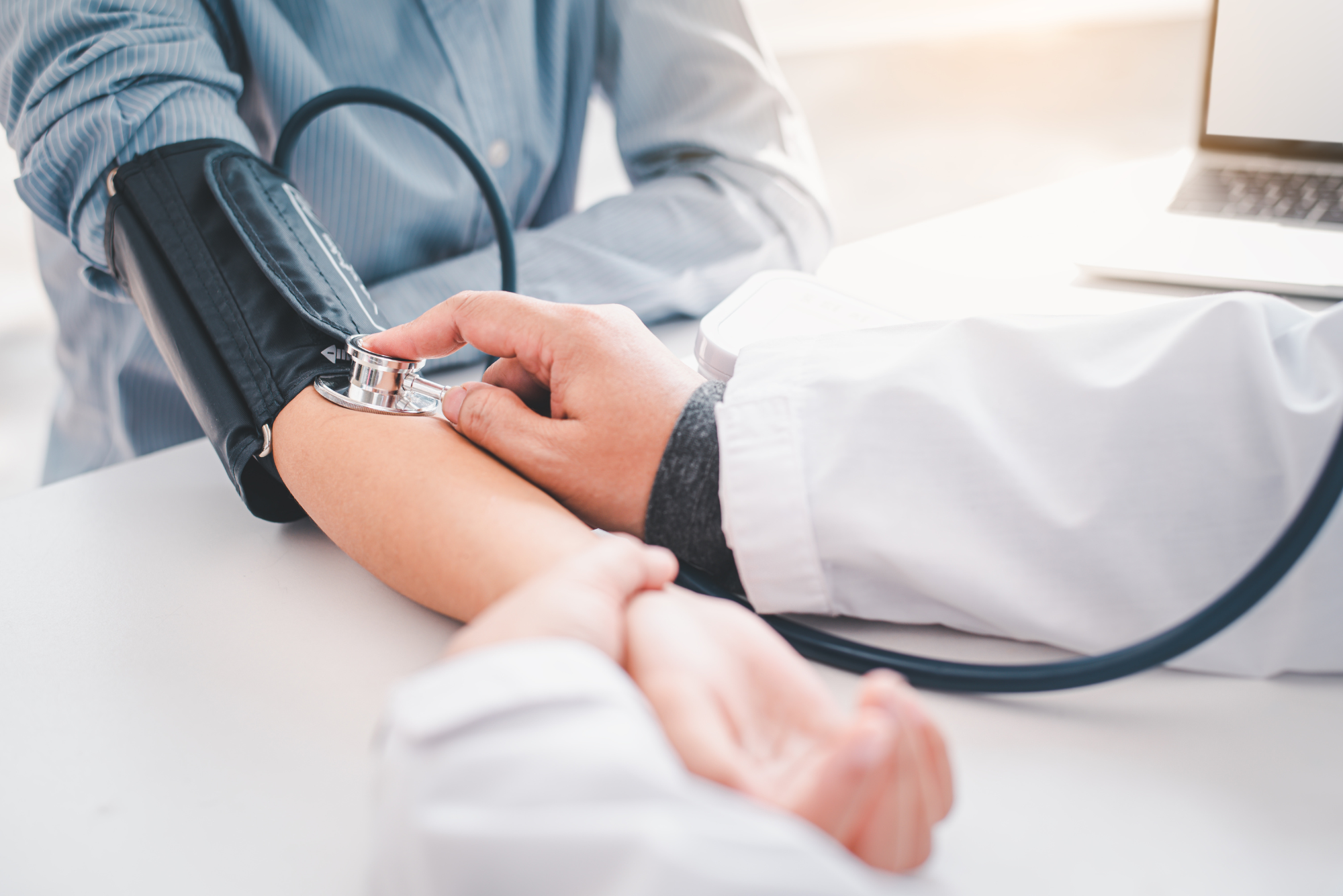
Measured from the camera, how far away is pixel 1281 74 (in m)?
0.85

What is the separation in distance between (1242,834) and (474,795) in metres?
0.28

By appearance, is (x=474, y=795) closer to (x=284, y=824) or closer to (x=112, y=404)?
(x=284, y=824)

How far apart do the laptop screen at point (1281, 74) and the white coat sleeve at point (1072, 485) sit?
0.63 meters

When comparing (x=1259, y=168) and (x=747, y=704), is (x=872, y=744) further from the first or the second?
(x=1259, y=168)

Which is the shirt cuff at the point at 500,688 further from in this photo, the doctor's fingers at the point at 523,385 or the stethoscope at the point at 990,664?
the doctor's fingers at the point at 523,385

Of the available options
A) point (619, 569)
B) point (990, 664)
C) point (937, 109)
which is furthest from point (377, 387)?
point (937, 109)

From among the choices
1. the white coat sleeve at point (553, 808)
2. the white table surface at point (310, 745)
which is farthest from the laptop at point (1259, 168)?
the white coat sleeve at point (553, 808)

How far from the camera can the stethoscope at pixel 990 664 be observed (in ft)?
1.02

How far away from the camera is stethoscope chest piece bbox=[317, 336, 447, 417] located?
50 centimetres

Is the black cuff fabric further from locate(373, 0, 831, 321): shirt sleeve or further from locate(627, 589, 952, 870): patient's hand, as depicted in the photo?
locate(373, 0, 831, 321): shirt sleeve

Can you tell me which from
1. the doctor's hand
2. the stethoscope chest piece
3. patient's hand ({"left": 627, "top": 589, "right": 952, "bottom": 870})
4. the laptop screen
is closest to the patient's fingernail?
patient's hand ({"left": 627, "top": 589, "right": 952, "bottom": 870})

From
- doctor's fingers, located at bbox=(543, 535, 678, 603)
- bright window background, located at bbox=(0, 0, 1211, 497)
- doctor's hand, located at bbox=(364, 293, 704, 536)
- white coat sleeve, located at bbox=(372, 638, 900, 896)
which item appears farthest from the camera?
bright window background, located at bbox=(0, 0, 1211, 497)

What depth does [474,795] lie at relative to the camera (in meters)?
0.24

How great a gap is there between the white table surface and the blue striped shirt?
31 cm
